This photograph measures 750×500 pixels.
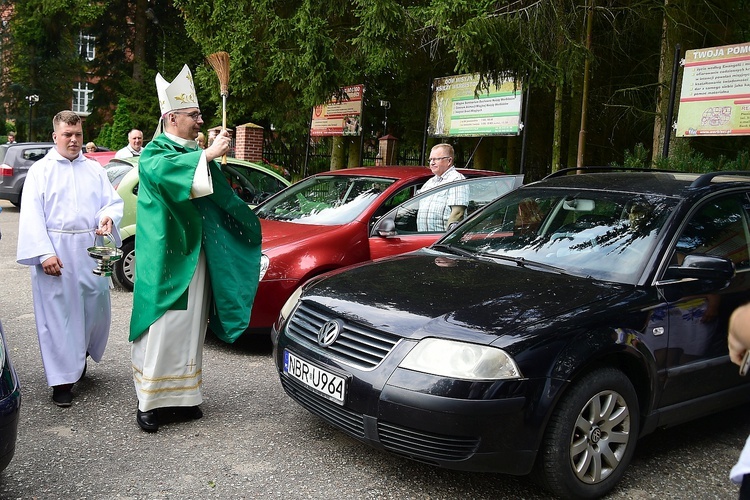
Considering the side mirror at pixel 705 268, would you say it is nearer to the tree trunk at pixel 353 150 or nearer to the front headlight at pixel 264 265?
the front headlight at pixel 264 265

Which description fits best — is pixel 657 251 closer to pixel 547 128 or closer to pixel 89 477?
pixel 89 477

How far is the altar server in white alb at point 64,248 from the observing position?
461 cm

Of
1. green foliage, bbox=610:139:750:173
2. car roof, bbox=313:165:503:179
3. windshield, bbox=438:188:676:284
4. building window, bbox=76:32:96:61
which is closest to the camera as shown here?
windshield, bbox=438:188:676:284

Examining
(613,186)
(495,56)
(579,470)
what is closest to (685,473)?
(579,470)

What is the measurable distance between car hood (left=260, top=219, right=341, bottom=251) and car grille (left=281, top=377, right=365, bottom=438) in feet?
6.91

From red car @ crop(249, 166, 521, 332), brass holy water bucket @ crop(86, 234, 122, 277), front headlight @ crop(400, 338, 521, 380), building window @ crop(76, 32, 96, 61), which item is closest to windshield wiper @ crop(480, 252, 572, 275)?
front headlight @ crop(400, 338, 521, 380)

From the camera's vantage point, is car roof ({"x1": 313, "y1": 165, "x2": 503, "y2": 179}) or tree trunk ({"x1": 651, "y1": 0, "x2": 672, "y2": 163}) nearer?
car roof ({"x1": 313, "y1": 165, "x2": 503, "y2": 179})

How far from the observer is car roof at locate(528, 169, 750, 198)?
4.29 m

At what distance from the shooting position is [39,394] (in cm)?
483

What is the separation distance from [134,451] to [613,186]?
3.18 meters

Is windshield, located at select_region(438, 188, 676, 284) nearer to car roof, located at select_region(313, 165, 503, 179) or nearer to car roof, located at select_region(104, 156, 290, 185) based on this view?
car roof, located at select_region(313, 165, 503, 179)

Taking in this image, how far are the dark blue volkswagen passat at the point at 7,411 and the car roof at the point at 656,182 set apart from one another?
10.9 ft

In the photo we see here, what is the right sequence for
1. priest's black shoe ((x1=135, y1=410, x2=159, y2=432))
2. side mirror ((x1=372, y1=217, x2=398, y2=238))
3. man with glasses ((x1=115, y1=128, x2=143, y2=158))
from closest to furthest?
priest's black shoe ((x1=135, y1=410, x2=159, y2=432)), side mirror ((x1=372, y1=217, x2=398, y2=238)), man with glasses ((x1=115, y1=128, x2=143, y2=158))

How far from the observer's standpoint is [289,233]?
20.4 ft
